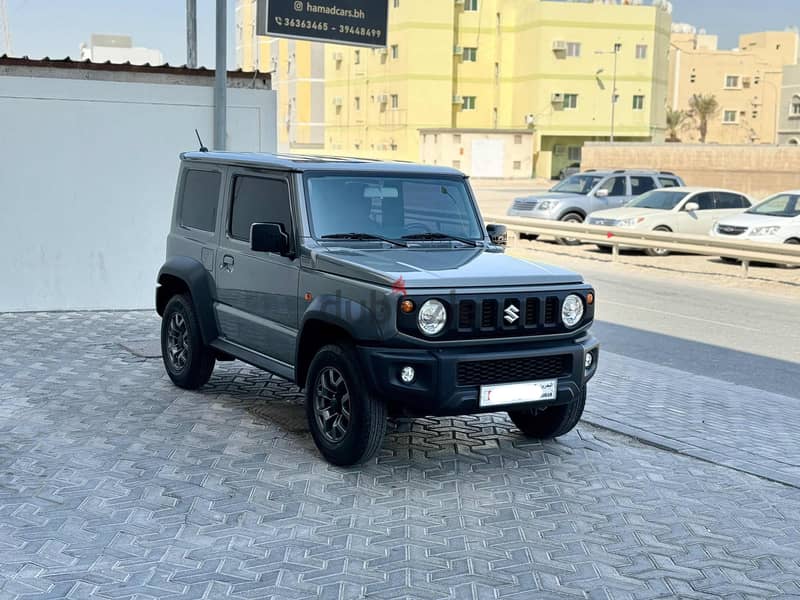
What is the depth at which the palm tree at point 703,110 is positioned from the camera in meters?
113

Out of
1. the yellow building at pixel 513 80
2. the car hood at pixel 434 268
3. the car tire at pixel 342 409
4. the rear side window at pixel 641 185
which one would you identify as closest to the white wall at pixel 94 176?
the car hood at pixel 434 268

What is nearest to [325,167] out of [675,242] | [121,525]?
[121,525]

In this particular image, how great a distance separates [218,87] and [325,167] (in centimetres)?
542

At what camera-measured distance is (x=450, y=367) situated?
6.23 m

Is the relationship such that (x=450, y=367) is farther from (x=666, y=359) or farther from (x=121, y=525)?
(x=666, y=359)

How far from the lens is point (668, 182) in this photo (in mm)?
27750

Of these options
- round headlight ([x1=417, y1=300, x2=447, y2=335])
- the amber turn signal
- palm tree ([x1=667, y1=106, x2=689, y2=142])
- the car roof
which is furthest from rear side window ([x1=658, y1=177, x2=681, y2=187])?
palm tree ([x1=667, y1=106, x2=689, y2=142])

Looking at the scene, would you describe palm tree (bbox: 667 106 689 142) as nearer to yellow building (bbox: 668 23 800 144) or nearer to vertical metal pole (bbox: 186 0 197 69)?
yellow building (bbox: 668 23 800 144)

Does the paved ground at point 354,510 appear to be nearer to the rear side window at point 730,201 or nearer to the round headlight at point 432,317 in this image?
the round headlight at point 432,317

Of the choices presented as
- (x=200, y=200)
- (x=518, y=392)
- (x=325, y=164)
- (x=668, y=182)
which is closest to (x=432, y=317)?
(x=518, y=392)

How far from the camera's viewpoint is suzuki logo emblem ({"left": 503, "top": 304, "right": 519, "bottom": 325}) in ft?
21.1

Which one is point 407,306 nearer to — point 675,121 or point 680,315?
point 680,315

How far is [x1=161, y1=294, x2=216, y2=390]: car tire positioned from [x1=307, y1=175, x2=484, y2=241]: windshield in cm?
182

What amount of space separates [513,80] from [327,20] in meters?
71.7
